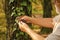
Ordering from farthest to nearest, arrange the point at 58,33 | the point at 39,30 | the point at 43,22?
1. the point at 39,30
2. the point at 43,22
3. the point at 58,33

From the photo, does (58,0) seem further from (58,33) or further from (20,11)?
(20,11)

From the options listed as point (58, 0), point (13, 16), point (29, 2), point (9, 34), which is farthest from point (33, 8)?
point (58, 0)

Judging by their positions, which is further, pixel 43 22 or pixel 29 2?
pixel 29 2

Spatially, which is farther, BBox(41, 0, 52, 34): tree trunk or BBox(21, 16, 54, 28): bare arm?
BBox(41, 0, 52, 34): tree trunk

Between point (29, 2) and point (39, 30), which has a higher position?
point (29, 2)

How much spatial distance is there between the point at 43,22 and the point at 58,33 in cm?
44

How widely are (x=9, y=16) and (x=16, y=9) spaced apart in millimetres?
96

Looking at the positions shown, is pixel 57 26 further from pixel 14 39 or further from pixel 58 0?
pixel 14 39

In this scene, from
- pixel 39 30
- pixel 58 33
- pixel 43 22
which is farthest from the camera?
pixel 39 30

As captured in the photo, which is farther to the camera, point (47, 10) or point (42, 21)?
point (47, 10)

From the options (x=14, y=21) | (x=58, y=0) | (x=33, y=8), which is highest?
(x=58, y=0)

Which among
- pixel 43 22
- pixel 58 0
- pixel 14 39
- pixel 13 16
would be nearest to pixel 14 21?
pixel 13 16

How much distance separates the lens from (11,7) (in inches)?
77.0

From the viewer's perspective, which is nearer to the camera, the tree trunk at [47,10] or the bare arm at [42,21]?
the bare arm at [42,21]
